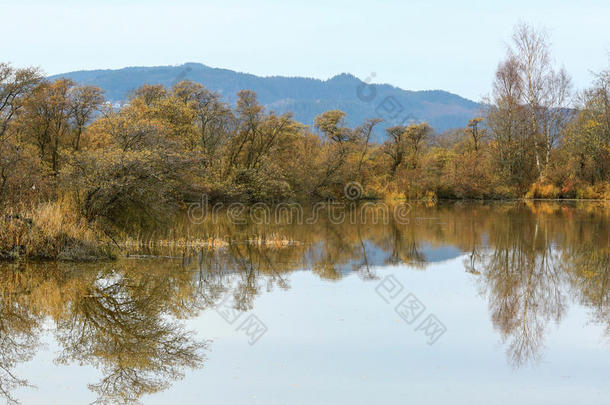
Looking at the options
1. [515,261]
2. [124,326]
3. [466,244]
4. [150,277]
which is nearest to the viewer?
[124,326]

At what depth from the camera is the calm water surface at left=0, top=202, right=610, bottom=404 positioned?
6.46m

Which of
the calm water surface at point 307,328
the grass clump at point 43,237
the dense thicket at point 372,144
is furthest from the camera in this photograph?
the dense thicket at point 372,144

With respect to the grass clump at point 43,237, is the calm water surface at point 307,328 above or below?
below

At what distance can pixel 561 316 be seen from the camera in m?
9.73

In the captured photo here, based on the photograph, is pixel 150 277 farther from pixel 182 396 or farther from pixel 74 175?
pixel 182 396

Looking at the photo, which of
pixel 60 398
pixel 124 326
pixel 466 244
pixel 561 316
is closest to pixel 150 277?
pixel 124 326

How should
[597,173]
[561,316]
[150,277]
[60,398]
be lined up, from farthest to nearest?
[597,173], [150,277], [561,316], [60,398]

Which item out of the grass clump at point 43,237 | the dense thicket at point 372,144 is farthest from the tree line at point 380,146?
the grass clump at point 43,237

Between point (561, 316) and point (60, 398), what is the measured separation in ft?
24.4

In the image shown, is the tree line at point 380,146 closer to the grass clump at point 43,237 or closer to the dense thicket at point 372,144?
the dense thicket at point 372,144

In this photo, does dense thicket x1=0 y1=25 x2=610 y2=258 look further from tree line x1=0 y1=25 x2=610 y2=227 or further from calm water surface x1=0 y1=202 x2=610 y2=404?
calm water surface x1=0 y1=202 x2=610 y2=404

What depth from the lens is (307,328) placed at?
28.7 feet

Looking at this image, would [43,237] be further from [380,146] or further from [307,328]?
[380,146]

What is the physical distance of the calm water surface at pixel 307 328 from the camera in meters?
6.46
